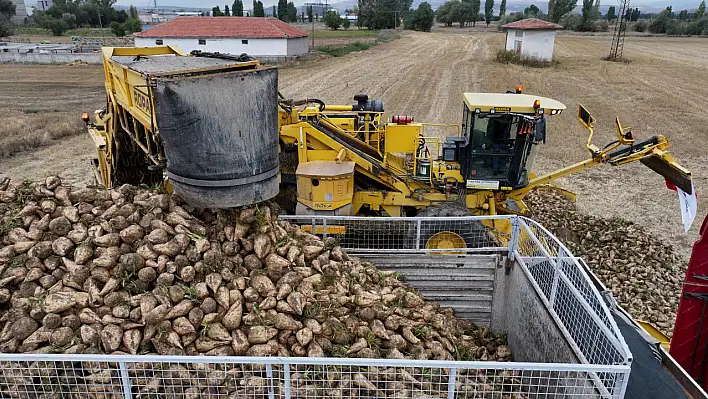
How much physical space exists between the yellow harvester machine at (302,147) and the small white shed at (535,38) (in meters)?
24.0

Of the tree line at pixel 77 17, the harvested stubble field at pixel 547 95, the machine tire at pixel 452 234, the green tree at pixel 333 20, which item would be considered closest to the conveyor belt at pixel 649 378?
the machine tire at pixel 452 234

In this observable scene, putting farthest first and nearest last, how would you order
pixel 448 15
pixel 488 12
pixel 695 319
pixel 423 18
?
pixel 488 12 < pixel 448 15 < pixel 423 18 < pixel 695 319

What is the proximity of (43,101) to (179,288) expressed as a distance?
70.8 ft

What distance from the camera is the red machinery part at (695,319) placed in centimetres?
477

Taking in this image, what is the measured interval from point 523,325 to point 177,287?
11.7 feet

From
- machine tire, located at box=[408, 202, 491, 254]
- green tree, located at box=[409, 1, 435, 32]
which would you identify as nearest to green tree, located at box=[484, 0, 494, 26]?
green tree, located at box=[409, 1, 435, 32]

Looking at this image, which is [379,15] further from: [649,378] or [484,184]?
[649,378]

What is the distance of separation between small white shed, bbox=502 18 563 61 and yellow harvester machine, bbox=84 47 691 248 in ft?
78.7

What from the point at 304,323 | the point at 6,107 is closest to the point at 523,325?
the point at 304,323

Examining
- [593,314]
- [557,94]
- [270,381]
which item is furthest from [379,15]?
[270,381]

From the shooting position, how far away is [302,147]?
8.24 meters

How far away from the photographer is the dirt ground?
38.2 ft

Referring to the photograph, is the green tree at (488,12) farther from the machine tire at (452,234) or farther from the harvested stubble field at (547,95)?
the machine tire at (452,234)

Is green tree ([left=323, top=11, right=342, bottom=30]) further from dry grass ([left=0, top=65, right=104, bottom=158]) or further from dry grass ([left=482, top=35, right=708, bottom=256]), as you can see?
dry grass ([left=0, top=65, right=104, bottom=158])
